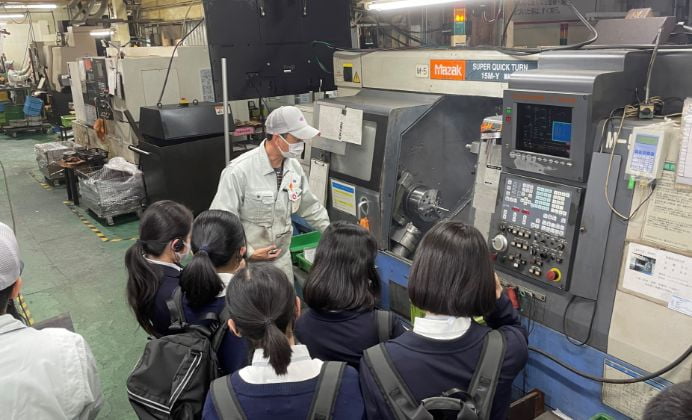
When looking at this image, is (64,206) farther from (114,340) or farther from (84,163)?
(114,340)

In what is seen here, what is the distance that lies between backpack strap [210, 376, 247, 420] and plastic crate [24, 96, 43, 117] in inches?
421

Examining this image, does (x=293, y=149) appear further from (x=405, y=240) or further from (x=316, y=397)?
(x=316, y=397)

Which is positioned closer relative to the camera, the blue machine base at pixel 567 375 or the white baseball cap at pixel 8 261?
the white baseball cap at pixel 8 261

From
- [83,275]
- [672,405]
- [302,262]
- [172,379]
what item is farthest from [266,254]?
[83,275]

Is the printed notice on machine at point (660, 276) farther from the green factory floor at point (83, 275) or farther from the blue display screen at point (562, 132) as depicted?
the green factory floor at point (83, 275)

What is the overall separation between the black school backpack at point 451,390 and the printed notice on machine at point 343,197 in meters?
1.62

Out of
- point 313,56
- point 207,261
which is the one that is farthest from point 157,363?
point 313,56

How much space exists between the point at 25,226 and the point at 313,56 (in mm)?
3879

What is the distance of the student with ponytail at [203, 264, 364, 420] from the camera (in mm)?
1215

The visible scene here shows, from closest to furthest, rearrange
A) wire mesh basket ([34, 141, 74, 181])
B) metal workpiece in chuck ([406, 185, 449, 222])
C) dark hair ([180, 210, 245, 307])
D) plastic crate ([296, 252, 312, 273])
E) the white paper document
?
dark hair ([180, 210, 245, 307]) → metal workpiece in chuck ([406, 185, 449, 222]) → the white paper document → plastic crate ([296, 252, 312, 273]) → wire mesh basket ([34, 141, 74, 181])

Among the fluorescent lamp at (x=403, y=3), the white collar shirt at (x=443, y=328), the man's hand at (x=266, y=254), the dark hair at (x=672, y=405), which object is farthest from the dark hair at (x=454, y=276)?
the fluorescent lamp at (x=403, y=3)

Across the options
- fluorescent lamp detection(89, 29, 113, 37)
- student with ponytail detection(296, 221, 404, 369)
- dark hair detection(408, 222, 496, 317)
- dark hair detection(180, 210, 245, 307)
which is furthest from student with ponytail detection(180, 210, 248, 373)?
fluorescent lamp detection(89, 29, 113, 37)

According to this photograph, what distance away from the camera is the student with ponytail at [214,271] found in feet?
5.47

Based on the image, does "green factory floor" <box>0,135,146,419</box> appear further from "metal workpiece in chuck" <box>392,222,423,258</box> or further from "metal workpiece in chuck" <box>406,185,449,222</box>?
"metal workpiece in chuck" <box>406,185,449,222</box>
